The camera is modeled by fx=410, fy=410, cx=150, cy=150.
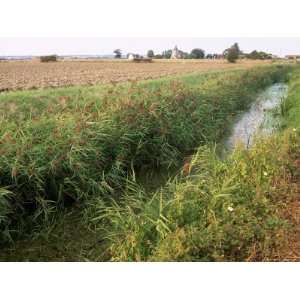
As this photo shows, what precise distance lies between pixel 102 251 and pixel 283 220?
5.57ft

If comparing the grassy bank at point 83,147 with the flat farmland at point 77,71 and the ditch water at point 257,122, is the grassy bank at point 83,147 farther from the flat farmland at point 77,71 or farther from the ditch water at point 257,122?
the flat farmland at point 77,71

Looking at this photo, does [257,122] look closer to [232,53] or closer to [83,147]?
[232,53]

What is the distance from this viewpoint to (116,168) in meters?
5.28

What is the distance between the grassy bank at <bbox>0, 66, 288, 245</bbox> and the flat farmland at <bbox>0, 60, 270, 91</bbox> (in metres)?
1.20

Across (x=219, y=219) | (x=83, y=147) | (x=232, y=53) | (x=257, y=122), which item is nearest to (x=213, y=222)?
(x=219, y=219)

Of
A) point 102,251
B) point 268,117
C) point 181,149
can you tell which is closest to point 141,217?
point 102,251

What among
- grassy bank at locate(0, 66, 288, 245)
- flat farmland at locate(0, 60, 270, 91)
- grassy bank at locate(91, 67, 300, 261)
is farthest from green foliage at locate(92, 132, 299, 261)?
flat farmland at locate(0, 60, 270, 91)

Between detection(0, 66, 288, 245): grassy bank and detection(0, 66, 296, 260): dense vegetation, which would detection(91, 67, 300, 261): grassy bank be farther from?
detection(0, 66, 288, 245): grassy bank

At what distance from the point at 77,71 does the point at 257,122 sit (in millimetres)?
7728

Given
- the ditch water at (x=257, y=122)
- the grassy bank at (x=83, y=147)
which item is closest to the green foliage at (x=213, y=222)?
the grassy bank at (x=83, y=147)

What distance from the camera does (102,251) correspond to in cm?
394

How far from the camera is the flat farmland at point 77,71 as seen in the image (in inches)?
356

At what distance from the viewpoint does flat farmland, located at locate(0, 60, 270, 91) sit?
9.04m

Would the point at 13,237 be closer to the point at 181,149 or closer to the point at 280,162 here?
the point at 280,162
